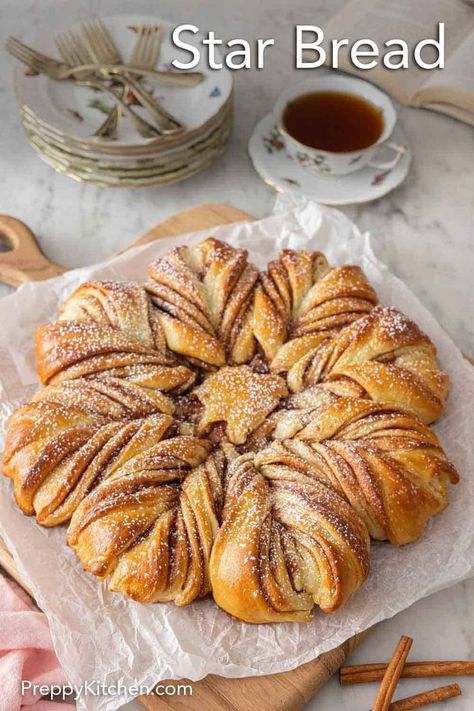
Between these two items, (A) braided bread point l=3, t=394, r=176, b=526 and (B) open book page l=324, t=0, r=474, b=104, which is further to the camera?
(B) open book page l=324, t=0, r=474, b=104

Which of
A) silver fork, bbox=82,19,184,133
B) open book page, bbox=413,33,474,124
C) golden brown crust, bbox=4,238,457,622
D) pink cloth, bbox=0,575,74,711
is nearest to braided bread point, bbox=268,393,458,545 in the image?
golden brown crust, bbox=4,238,457,622

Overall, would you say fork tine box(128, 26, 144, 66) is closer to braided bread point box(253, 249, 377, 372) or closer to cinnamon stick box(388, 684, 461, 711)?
braided bread point box(253, 249, 377, 372)

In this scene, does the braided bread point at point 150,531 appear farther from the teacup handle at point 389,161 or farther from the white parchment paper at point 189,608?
the teacup handle at point 389,161

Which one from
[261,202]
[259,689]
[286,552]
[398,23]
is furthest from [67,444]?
[398,23]

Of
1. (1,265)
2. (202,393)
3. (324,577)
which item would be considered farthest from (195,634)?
(1,265)

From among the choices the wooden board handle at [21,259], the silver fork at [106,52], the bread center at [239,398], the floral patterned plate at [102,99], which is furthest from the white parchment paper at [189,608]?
the silver fork at [106,52]

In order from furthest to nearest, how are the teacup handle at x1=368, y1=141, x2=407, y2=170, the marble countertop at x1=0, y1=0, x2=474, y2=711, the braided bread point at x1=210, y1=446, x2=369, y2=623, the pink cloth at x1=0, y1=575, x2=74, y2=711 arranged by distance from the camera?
the teacup handle at x1=368, y1=141, x2=407, y2=170 → the marble countertop at x1=0, y1=0, x2=474, y2=711 → the pink cloth at x1=0, y1=575, x2=74, y2=711 → the braided bread point at x1=210, y1=446, x2=369, y2=623
